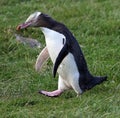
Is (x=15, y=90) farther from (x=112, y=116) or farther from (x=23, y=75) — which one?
(x=112, y=116)

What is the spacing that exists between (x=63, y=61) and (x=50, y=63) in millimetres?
1477

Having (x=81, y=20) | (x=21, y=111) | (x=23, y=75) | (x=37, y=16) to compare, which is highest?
(x=37, y=16)

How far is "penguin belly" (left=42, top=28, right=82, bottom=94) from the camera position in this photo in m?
6.09

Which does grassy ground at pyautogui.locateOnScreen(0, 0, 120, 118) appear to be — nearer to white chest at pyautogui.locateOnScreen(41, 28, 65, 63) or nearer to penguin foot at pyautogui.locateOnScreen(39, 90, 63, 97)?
penguin foot at pyautogui.locateOnScreen(39, 90, 63, 97)

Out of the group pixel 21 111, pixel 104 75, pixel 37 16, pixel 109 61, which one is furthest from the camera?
pixel 109 61

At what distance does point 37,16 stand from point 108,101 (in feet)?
4.01

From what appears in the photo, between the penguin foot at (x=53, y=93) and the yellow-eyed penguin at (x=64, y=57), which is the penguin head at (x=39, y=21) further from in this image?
the penguin foot at (x=53, y=93)

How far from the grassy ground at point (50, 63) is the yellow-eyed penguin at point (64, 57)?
0.39 feet

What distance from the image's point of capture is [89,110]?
210 inches

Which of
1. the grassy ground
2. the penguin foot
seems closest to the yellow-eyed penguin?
the penguin foot

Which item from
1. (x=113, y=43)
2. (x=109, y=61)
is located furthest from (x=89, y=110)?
(x=113, y=43)

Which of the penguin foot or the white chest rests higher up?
the white chest

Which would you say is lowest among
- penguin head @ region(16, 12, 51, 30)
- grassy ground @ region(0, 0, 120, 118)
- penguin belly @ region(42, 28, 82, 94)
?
grassy ground @ region(0, 0, 120, 118)

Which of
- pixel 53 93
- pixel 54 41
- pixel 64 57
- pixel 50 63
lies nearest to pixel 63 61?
pixel 64 57
